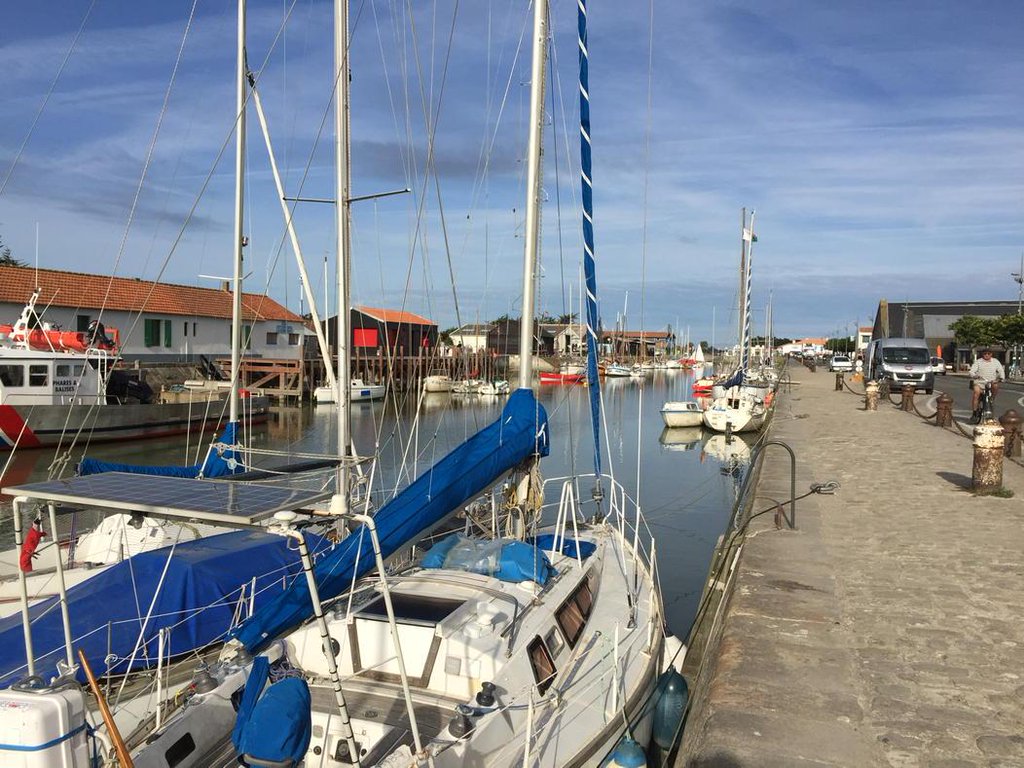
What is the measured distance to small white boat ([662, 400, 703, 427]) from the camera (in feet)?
126

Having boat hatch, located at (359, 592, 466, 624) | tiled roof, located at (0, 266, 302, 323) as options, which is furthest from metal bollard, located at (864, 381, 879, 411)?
boat hatch, located at (359, 592, 466, 624)

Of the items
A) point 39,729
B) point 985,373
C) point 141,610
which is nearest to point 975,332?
point 985,373

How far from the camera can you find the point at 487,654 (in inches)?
230

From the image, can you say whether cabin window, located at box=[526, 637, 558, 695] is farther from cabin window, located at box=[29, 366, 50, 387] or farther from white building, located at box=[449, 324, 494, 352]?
cabin window, located at box=[29, 366, 50, 387]

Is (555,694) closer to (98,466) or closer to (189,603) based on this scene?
(189,603)

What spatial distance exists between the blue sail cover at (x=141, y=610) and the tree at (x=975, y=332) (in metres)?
72.0

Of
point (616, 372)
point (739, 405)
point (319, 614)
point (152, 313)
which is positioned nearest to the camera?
point (319, 614)

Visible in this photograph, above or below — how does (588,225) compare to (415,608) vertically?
above

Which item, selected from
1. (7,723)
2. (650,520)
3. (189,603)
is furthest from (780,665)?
(650,520)

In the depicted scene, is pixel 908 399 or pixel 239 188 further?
pixel 908 399

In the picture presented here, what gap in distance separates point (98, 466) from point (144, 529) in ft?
4.06

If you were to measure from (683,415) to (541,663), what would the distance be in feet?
109

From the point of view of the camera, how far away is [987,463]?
12180mm

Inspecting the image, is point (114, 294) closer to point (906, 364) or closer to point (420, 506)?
point (906, 364)
